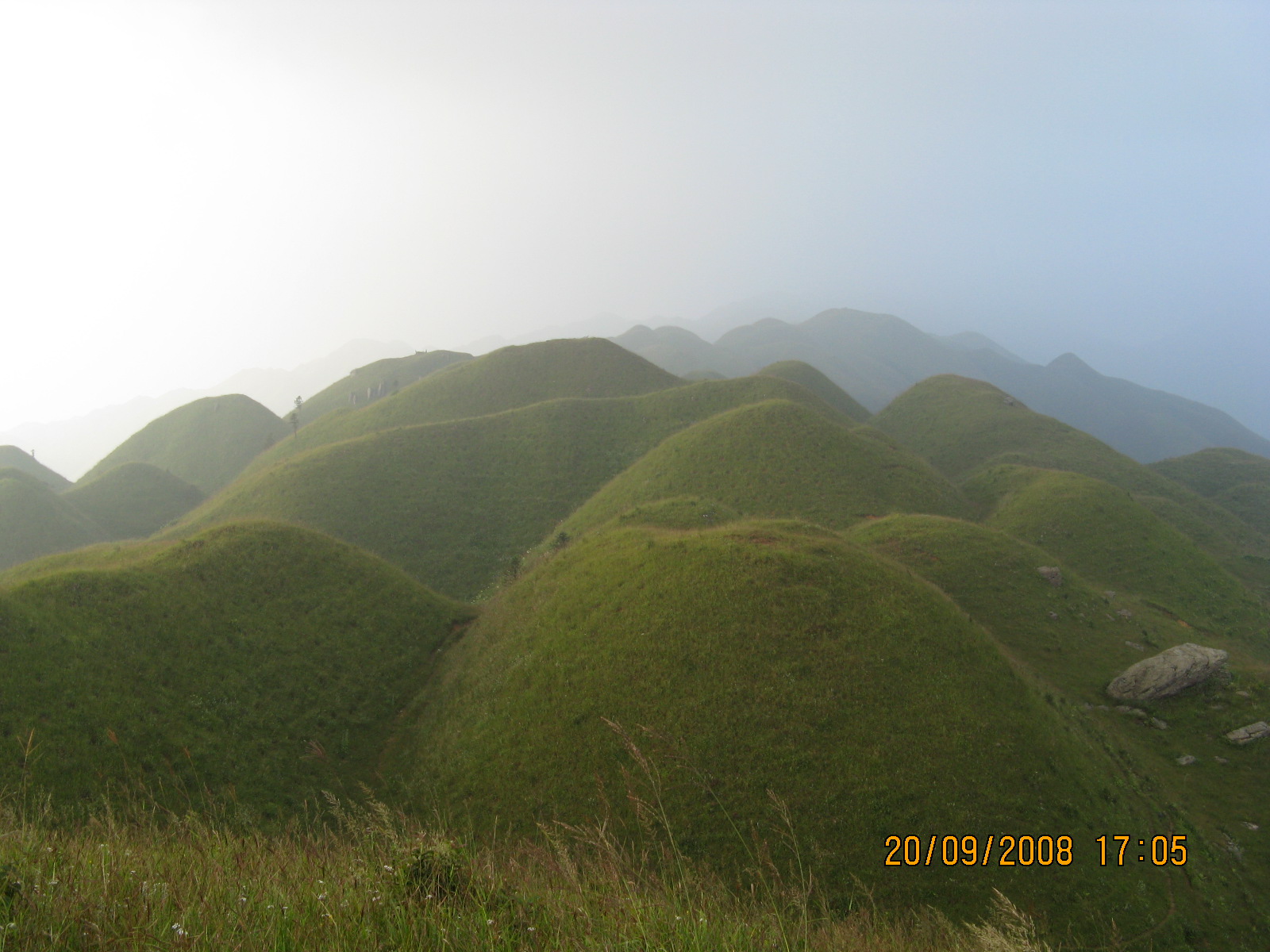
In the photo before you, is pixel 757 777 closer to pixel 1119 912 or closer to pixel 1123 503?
pixel 1119 912

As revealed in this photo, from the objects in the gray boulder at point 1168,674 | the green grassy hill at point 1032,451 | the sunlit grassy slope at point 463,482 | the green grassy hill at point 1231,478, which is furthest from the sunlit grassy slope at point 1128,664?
the green grassy hill at point 1231,478

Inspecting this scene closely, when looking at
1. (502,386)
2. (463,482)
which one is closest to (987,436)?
(502,386)

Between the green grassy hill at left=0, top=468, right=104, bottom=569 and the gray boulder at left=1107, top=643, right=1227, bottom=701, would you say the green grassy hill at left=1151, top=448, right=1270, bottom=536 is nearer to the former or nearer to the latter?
the gray boulder at left=1107, top=643, right=1227, bottom=701

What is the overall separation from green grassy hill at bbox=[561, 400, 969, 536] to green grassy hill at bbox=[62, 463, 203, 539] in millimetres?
60350

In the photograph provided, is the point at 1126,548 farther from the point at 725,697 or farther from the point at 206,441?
the point at 206,441

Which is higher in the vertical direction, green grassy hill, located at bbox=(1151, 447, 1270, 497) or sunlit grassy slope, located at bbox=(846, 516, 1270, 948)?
sunlit grassy slope, located at bbox=(846, 516, 1270, 948)

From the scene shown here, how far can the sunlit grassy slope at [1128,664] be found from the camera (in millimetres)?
17531

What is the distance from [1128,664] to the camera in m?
27.6

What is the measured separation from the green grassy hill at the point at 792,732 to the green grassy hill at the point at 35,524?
63.6 m

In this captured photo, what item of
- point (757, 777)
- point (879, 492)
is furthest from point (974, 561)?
point (757, 777)

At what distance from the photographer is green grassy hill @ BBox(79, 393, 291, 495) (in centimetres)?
9550

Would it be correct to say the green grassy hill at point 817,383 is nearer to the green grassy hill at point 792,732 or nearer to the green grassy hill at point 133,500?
the green grassy hill at point 792,732
